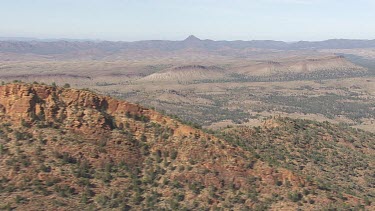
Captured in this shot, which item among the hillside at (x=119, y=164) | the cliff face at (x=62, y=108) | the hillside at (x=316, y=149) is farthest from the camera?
the hillside at (x=316, y=149)

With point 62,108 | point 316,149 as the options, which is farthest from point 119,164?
point 316,149

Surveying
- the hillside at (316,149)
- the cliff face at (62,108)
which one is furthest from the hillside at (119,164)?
the hillside at (316,149)

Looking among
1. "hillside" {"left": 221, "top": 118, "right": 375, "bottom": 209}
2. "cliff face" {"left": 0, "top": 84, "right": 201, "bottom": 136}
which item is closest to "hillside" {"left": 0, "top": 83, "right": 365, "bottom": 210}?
"cliff face" {"left": 0, "top": 84, "right": 201, "bottom": 136}

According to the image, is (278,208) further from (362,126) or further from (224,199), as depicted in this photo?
(362,126)

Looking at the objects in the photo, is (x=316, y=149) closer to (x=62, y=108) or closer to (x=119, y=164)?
(x=119, y=164)

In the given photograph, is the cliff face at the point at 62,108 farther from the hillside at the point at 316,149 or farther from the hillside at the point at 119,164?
the hillside at the point at 316,149

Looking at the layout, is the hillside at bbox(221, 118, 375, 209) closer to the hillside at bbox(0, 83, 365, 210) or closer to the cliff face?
the hillside at bbox(0, 83, 365, 210)

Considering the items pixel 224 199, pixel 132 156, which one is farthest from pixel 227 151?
pixel 132 156
